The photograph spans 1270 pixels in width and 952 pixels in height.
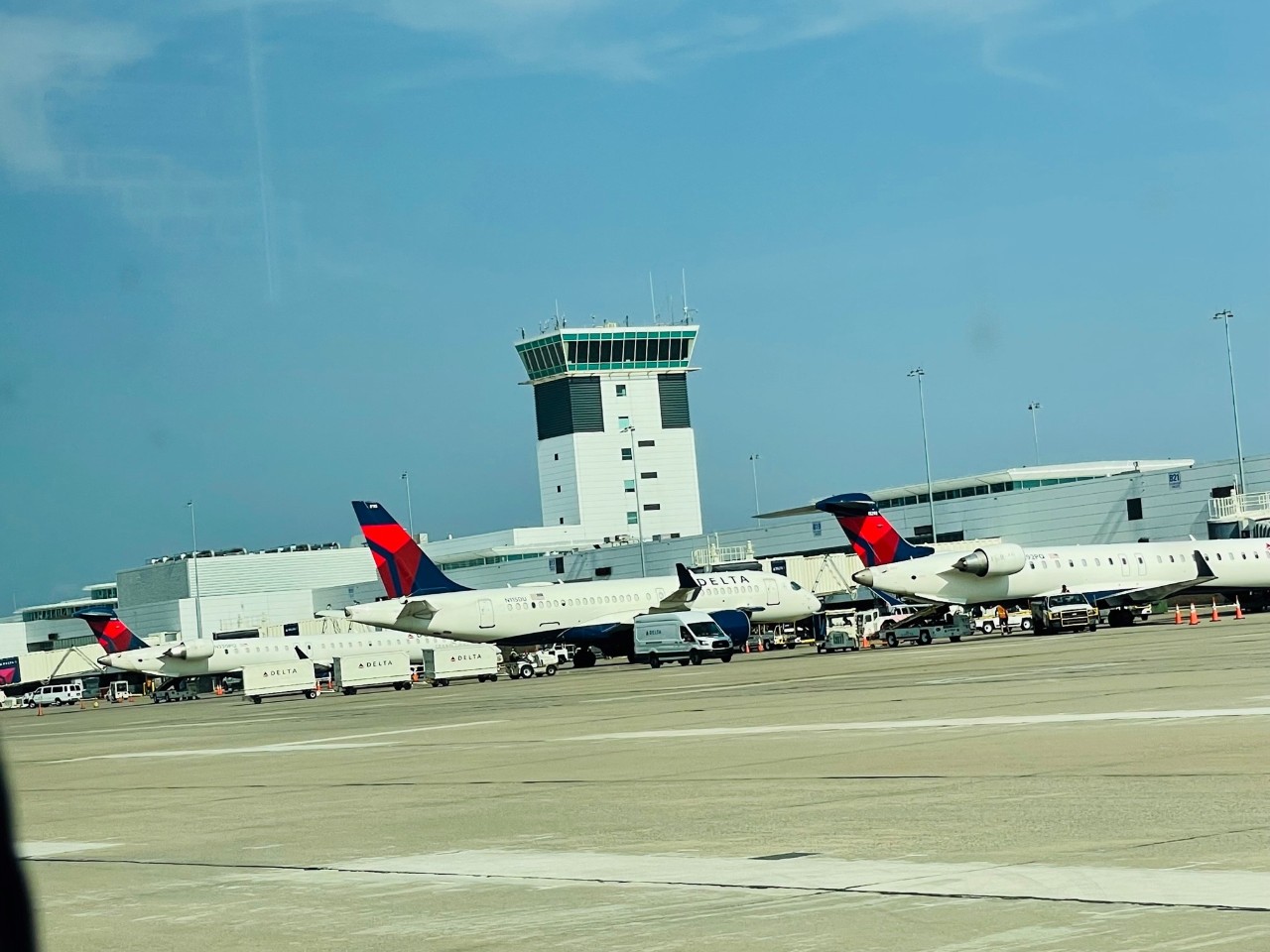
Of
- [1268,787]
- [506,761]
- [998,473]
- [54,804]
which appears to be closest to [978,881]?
[1268,787]

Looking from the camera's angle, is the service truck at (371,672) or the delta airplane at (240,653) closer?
the service truck at (371,672)

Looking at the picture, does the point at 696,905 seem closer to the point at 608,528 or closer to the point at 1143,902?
the point at 1143,902

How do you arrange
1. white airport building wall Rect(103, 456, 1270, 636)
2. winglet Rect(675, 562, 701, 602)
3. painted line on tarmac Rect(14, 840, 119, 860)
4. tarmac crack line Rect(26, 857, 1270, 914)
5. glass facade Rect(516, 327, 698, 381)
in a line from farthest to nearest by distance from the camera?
glass facade Rect(516, 327, 698, 381)
white airport building wall Rect(103, 456, 1270, 636)
winglet Rect(675, 562, 701, 602)
painted line on tarmac Rect(14, 840, 119, 860)
tarmac crack line Rect(26, 857, 1270, 914)

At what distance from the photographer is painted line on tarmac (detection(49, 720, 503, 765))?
3095cm

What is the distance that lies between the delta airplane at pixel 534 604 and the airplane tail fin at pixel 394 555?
0.05 m

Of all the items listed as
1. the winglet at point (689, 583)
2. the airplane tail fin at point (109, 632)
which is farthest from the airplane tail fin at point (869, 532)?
the airplane tail fin at point (109, 632)

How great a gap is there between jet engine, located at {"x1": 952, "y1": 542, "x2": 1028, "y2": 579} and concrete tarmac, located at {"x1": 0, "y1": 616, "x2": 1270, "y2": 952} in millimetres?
43205

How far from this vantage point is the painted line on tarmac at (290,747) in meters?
31.0

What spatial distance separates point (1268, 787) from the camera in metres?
13.9

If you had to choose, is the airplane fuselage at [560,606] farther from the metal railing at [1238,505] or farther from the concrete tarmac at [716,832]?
the concrete tarmac at [716,832]

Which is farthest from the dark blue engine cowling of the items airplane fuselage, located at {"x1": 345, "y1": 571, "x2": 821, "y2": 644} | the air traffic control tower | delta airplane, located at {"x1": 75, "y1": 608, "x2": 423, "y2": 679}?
the air traffic control tower

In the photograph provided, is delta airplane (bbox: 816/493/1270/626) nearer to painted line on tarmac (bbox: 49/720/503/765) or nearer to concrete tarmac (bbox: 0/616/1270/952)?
painted line on tarmac (bbox: 49/720/503/765)

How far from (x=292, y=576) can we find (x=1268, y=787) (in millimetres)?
153286

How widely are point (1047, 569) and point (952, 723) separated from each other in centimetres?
5606
